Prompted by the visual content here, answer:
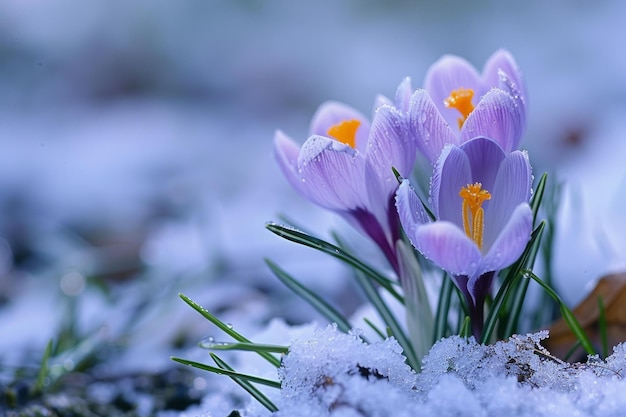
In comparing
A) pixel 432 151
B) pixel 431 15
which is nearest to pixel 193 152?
pixel 431 15

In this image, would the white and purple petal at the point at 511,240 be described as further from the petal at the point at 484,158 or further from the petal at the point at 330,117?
the petal at the point at 330,117

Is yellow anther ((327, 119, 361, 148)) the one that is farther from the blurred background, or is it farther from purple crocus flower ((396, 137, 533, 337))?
the blurred background

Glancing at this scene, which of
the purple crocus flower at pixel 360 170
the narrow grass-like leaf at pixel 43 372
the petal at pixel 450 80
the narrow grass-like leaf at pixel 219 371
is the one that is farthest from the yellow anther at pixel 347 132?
the narrow grass-like leaf at pixel 43 372

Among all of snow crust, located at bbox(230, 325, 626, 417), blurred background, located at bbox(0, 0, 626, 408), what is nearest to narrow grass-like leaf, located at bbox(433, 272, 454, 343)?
snow crust, located at bbox(230, 325, 626, 417)

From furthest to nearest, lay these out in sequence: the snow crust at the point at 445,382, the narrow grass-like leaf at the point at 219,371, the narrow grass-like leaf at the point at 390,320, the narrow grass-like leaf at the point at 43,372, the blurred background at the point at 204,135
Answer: the blurred background at the point at 204,135 < the narrow grass-like leaf at the point at 43,372 < the narrow grass-like leaf at the point at 390,320 < the narrow grass-like leaf at the point at 219,371 < the snow crust at the point at 445,382

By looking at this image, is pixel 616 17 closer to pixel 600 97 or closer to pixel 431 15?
pixel 600 97

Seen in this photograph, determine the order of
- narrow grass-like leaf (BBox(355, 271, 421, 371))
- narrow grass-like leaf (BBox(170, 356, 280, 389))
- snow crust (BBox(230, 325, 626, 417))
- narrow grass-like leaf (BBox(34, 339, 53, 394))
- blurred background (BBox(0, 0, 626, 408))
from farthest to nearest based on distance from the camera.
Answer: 1. blurred background (BBox(0, 0, 626, 408))
2. narrow grass-like leaf (BBox(34, 339, 53, 394))
3. narrow grass-like leaf (BBox(355, 271, 421, 371))
4. narrow grass-like leaf (BBox(170, 356, 280, 389))
5. snow crust (BBox(230, 325, 626, 417))
